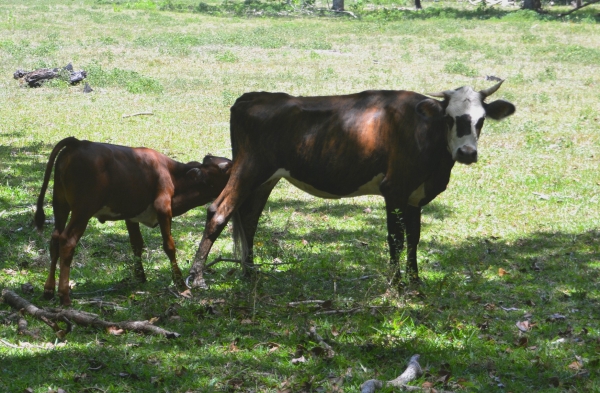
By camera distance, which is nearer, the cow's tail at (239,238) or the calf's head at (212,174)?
the calf's head at (212,174)

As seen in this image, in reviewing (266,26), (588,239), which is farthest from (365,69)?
(588,239)

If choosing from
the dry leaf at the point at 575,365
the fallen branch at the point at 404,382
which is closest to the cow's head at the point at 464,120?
the dry leaf at the point at 575,365

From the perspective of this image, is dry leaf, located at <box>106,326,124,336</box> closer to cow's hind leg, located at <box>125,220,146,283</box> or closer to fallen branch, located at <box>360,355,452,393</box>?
cow's hind leg, located at <box>125,220,146,283</box>

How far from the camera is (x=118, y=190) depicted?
7.63m

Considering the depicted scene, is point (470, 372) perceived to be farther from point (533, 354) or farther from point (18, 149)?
point (18, 149)

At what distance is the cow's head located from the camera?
7793 mm

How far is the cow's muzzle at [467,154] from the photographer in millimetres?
7738

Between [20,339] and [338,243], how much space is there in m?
4.44

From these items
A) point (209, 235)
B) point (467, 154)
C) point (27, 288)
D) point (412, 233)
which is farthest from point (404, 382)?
point (27, 288)

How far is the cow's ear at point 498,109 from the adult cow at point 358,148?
1 cm

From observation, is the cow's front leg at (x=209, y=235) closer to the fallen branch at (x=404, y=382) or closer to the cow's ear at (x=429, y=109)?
the cow's ear at (x=429, y=109)

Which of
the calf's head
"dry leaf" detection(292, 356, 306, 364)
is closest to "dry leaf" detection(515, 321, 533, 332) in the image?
"dry leaf" detection(292, 356, 306, 364)

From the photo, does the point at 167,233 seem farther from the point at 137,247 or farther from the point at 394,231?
the point at 394,231

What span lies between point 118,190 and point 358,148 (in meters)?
2.35
